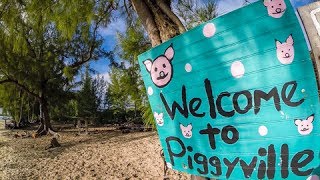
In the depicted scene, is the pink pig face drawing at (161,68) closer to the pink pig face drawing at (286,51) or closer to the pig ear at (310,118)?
the pink pig face drawing at (286,51)

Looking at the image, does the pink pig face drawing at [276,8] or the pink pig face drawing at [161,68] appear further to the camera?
the pink pig face drawing at [161,68]

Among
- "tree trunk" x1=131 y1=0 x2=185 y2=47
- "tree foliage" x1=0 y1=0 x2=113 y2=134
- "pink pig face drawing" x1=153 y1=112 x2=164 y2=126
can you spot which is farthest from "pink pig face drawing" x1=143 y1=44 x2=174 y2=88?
"tree foliage" x1=0 y1=0 x2=113 y2=134

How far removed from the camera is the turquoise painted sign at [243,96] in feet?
5.56

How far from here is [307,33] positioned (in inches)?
64.1

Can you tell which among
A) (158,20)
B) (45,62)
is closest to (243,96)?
(158,20)

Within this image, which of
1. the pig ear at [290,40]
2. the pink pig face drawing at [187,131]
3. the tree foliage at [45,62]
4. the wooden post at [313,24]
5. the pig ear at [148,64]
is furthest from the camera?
the tree foliage at [45,62]

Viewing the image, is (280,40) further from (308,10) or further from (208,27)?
(208,27)

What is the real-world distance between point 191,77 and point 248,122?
0.45 m

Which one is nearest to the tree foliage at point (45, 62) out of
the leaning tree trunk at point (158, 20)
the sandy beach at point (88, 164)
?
the sandy beach at point (88, 164)

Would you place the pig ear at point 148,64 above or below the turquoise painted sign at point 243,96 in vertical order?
above

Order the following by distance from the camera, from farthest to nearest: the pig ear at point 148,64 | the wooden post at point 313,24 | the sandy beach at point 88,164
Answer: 1. the sandy beach at point 88,164
2. the pig ear at point 148,64
3. the wooden post at point 313,24

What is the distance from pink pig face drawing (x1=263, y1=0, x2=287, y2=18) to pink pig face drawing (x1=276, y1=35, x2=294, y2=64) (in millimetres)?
132

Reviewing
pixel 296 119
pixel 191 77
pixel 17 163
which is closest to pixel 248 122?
pixel 296 119

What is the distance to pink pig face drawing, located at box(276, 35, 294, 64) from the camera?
168 cm
